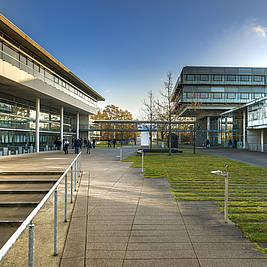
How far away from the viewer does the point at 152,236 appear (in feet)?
13.0

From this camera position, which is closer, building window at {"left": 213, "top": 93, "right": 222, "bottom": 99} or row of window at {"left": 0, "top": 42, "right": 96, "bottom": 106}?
row of window at {"left": 0, "top": 42, "right": 96, "bottom": 106}

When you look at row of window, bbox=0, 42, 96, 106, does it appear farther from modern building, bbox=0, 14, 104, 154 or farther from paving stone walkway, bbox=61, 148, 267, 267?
paving stone walkway, bbox=61, 148, 267, 267

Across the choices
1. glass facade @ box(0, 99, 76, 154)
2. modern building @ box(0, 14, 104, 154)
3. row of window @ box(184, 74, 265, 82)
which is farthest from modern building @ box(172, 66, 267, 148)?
glass facade @ box(0, 99, 76, 154)

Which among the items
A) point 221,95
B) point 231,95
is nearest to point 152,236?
point 221,95

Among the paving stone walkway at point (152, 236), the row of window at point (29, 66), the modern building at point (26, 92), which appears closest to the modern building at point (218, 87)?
the modern building at point (26, 92)

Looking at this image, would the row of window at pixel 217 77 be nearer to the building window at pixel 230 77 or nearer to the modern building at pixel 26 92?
the building window at pixel 230 77

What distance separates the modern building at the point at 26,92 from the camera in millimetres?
17156

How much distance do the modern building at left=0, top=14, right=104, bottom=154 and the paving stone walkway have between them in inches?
606

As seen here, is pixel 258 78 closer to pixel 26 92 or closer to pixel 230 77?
pixel 230 77

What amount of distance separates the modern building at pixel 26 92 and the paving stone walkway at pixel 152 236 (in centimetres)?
1539

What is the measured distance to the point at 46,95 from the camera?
22672mm

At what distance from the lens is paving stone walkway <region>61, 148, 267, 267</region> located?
10.5 ft

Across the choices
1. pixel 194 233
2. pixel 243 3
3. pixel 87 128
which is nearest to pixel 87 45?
pixel 87 128

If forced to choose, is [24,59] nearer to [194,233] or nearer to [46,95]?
[46,95]
